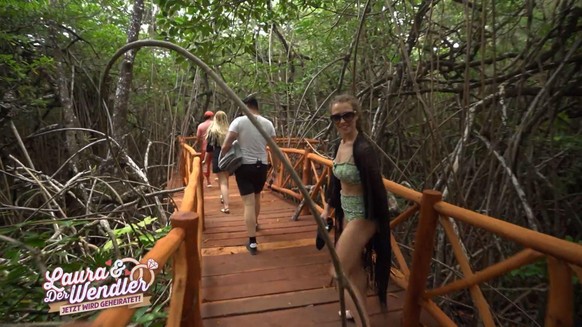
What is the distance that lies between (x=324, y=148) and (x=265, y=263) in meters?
2.70

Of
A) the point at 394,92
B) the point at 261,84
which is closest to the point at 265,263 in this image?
the point at 394,92

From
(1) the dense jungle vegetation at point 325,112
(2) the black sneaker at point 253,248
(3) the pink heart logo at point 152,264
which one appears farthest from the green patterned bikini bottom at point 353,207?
(2) the black sneaker at point 253,248

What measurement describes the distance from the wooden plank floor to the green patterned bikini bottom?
2.01 feet

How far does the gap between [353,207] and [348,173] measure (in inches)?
6.7

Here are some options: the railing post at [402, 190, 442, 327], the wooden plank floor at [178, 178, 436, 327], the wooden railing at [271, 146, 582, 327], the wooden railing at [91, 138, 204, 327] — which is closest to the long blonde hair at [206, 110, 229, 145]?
the wooden plank floor at [178, 178, 436, 327]

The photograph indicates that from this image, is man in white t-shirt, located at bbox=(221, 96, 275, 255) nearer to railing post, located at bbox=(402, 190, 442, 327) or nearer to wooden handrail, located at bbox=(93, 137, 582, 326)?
wooden handrail, located at bbox=(93, 137, 582, 326)

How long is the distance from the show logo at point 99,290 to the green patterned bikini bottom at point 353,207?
0.98 meters

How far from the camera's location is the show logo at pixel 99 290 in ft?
A: 2.70

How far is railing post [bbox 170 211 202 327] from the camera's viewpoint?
1237 mm

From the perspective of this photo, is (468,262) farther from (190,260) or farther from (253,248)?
(253,248)

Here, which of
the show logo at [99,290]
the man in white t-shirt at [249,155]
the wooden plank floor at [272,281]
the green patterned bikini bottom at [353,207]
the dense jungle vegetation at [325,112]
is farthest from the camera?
the man in white t-shirt at [249,155]

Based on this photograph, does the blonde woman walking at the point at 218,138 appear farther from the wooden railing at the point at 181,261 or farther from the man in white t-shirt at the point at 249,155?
the wooden railing at the point at 181,261

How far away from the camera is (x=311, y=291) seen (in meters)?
2.10

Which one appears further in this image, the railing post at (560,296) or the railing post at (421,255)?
the railing post at (421,255)
